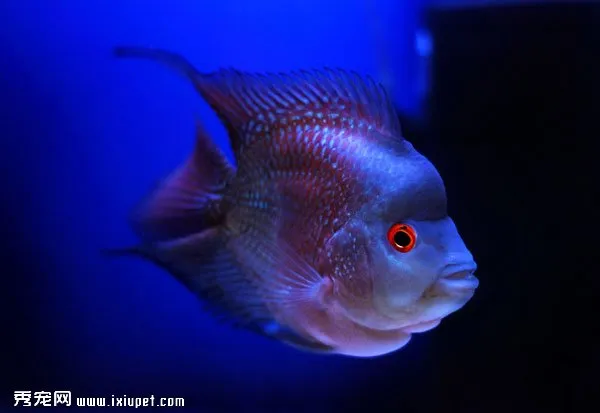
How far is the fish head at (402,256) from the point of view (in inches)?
32.5

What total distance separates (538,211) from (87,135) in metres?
1.79

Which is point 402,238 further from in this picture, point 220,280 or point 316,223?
point 220,280

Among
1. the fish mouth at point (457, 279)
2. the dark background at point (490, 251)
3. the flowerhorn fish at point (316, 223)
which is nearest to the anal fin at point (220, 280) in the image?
the flowerhorn fish at point (316, 223)

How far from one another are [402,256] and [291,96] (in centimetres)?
39

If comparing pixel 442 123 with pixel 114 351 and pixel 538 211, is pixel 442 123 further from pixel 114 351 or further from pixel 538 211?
pixel 114 351

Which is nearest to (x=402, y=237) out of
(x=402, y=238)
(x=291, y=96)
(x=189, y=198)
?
(x=402, y=238)

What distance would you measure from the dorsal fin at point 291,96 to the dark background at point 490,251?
2.54ft

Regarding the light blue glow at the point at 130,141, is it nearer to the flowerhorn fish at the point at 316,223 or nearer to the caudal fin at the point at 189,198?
the caudal fin at the point at 189,198

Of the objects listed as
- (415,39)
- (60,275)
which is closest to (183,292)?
(60,275)

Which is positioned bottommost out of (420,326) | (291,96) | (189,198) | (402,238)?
(420,326)

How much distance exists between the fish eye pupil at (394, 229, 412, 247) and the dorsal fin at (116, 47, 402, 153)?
173mm

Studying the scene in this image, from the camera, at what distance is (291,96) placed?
103 centimetres

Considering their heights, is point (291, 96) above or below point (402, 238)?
above

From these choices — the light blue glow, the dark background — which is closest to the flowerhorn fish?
the dark background
